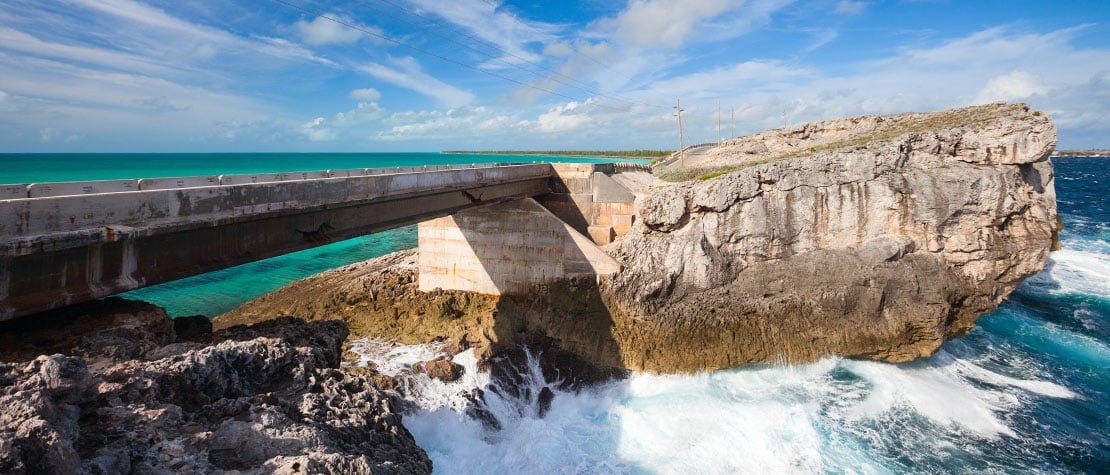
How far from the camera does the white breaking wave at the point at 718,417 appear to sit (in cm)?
1220

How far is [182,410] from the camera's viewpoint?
4.96 metres

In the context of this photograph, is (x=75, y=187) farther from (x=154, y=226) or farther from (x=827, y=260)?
(x=827, y=260)

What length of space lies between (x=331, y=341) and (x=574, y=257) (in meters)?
11.9

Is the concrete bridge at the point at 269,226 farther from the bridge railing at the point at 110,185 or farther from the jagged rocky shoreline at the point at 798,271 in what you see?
the jagged rocky shoreline at the point at 798,271

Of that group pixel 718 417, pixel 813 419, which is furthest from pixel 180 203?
pixel 813 419

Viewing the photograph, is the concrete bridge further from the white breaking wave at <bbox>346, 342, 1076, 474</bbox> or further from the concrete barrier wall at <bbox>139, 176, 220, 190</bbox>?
the white breaking wave at <bbox>346, 342, 1076, 474</bbox>

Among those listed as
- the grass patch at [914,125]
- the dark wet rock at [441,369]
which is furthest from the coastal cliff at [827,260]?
the dark wet rock at [441,369]

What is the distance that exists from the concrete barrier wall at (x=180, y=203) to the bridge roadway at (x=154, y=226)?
0.04 feet

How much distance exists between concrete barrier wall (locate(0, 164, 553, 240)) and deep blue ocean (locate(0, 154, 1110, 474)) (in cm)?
651

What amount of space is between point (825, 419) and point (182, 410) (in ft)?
48.9

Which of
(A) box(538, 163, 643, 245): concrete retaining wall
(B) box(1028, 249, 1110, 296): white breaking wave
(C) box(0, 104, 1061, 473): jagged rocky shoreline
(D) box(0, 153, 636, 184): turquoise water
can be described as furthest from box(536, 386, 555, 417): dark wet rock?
(D) box(0, 153, 636, 184): turquoise water

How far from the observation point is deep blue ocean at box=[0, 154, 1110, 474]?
12.1m

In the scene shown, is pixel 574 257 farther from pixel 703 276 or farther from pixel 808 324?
pixel 808 324

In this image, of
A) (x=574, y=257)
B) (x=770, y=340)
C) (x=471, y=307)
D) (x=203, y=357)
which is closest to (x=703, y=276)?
(x=770, y=340)
